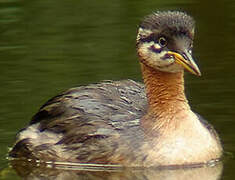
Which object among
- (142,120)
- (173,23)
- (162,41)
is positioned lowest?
(142,120)

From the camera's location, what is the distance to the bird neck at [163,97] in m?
14.6

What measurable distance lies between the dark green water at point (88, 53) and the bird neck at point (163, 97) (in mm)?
784

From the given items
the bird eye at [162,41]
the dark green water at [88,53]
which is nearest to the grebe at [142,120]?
the bird eye at [162,41]

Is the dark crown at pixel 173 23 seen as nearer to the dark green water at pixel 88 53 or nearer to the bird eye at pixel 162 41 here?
the bird eye at pixel 162 41

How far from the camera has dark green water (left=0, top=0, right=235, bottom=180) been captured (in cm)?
1585

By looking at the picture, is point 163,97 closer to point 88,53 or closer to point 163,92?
point 163,92

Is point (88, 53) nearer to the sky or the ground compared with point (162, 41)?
nearer to the ground

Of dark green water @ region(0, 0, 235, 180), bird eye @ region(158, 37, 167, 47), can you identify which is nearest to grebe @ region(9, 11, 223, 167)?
bird eye @ region(158, 37, 167, 47)

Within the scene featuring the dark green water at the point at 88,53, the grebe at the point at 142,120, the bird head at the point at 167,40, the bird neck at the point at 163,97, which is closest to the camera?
the bird head at the point at 167,40

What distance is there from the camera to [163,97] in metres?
14.7

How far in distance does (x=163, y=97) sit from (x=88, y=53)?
150 inches

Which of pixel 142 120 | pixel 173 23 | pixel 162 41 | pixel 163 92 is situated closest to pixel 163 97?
pixel 163 92

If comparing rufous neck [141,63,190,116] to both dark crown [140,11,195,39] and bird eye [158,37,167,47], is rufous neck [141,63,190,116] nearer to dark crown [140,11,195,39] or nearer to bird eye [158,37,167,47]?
bird eye [158,37,167,47]

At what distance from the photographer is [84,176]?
1431 centimetres
